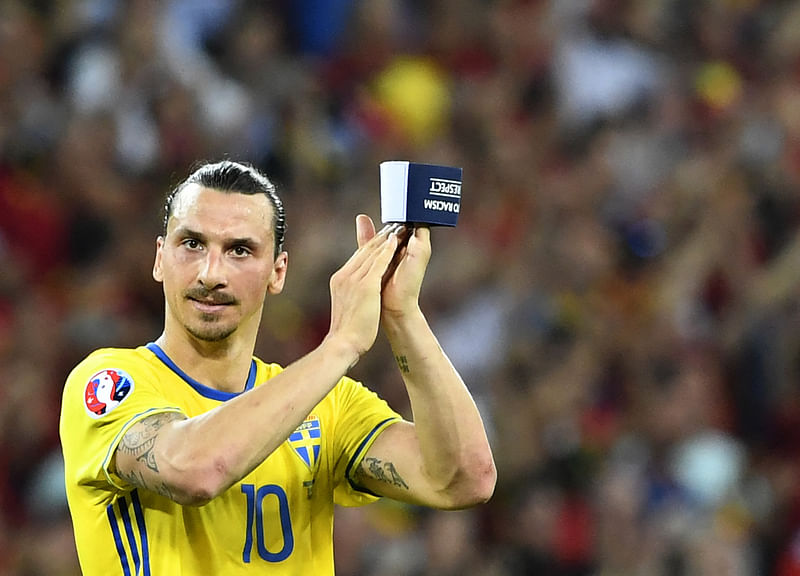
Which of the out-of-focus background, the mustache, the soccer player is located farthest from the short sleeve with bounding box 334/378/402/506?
the out-of-focus background

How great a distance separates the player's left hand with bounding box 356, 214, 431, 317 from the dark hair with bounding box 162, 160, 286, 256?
281 millimetres

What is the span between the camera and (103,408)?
10.2 feet

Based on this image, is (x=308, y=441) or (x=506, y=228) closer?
(x=308, y=441)

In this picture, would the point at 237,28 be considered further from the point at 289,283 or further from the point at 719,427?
the point at 719,427

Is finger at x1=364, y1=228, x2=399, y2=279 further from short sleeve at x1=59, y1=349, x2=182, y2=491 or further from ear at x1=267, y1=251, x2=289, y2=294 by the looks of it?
short sleeve at x1=59, y1=349, x2=182, y2=491

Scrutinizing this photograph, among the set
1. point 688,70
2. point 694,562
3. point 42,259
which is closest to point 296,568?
point 694,562

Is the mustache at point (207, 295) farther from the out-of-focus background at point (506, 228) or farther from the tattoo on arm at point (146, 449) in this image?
the out-of-focus background at point (506, 228)

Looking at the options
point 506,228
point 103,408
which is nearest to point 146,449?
point 103,408

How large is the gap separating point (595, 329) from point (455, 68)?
2103mm

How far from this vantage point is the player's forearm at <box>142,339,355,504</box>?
2801mm

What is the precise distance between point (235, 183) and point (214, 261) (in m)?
0.24

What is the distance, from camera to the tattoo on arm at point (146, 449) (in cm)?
289

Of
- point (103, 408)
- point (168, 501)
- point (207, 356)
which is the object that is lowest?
point (168, 501)

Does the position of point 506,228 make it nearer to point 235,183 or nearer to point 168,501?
point 235,183
